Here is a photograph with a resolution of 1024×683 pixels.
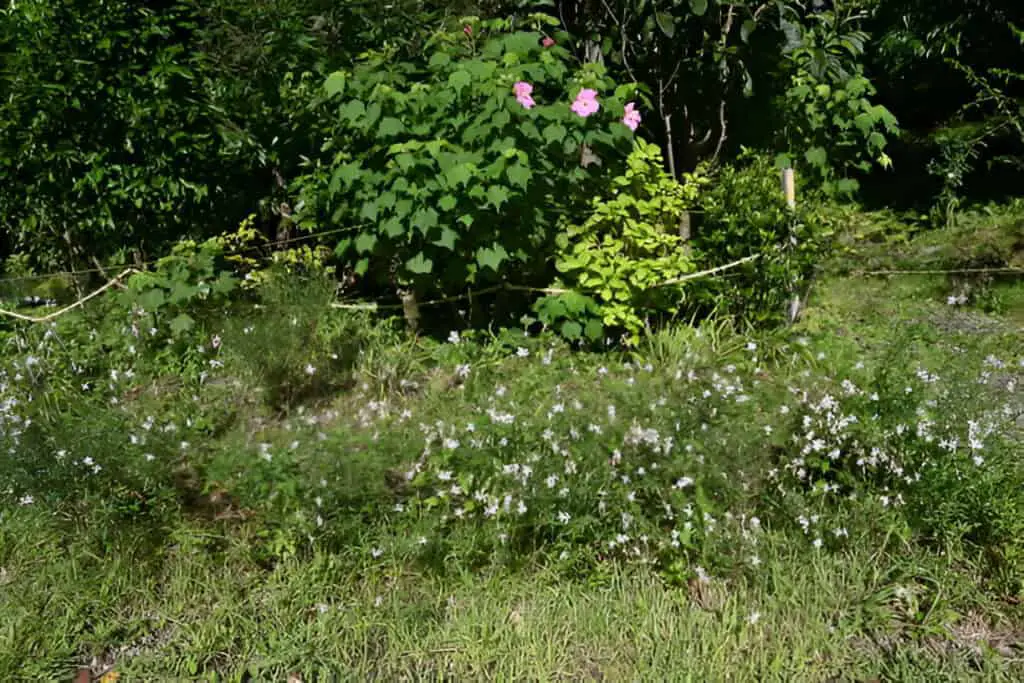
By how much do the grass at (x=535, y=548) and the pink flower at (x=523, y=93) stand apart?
55.8 inches

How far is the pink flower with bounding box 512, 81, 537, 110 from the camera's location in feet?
14.1

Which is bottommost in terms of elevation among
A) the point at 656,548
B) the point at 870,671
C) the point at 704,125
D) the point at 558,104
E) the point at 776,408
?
the point at 870,671

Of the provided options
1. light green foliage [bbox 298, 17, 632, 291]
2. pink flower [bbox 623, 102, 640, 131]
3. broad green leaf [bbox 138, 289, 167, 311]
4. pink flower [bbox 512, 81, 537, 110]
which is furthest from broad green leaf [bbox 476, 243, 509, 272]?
broad green leaf [bbox 138, 289, 167, 311]

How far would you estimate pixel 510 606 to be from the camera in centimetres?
298

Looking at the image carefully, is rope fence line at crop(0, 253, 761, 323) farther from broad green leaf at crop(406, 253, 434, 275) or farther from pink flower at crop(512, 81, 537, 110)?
pink flower at crop(512, 81, 537, 110)

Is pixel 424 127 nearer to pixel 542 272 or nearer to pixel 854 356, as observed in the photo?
pixel 542 272

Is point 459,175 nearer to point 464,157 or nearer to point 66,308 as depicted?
point 464,157

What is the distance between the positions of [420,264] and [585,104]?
109cm

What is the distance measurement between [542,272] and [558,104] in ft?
2.93

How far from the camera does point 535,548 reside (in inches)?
124

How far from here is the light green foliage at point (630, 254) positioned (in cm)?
460

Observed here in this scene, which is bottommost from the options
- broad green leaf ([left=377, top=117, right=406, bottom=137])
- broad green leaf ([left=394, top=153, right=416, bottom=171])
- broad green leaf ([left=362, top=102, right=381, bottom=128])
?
broad green leaf ([left=394, top=153, right=416, bottom=171])

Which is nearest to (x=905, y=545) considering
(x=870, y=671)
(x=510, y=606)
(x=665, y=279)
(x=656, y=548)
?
(x=870, y=671)

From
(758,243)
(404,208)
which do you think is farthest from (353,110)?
(758,243)
